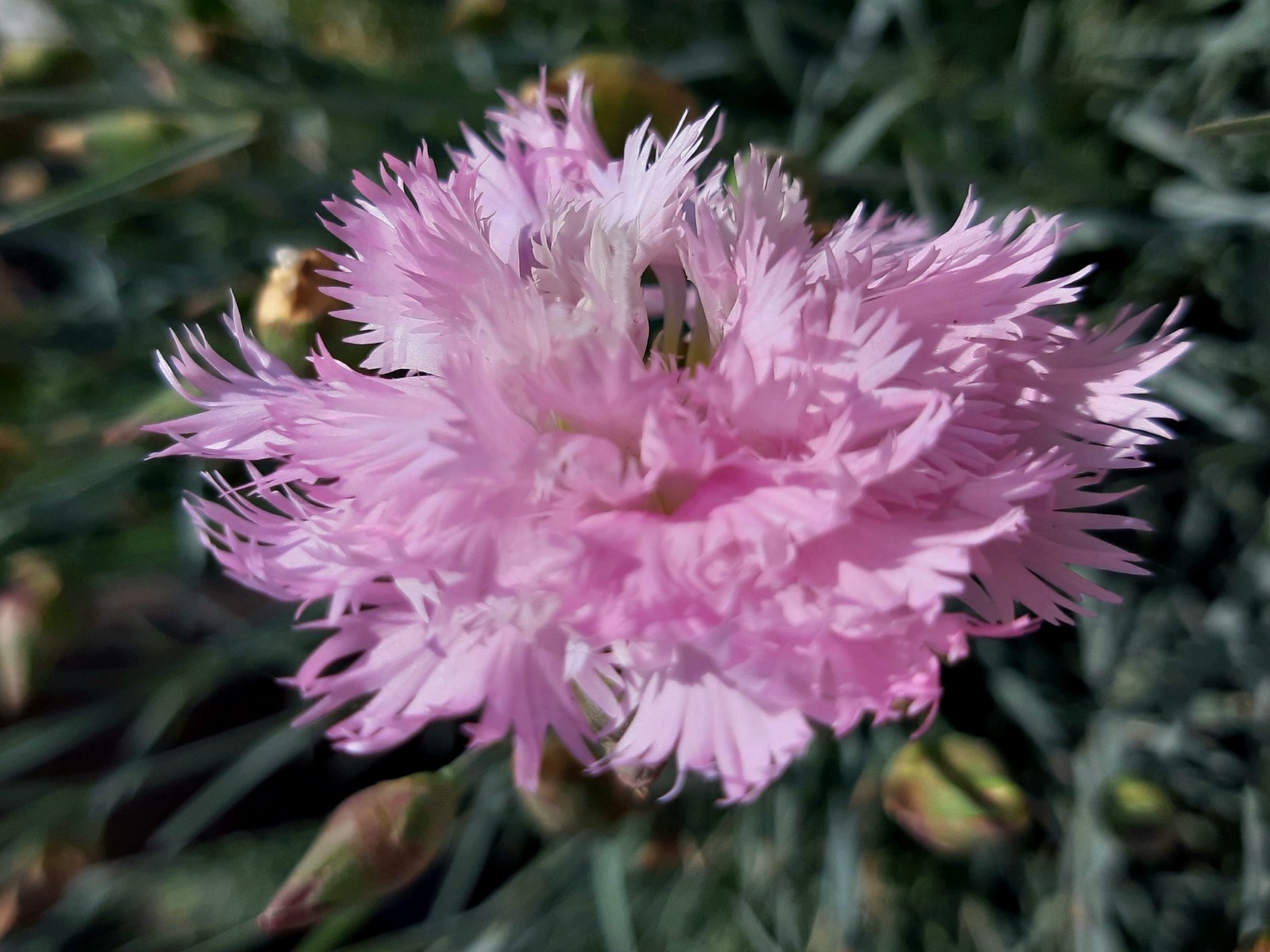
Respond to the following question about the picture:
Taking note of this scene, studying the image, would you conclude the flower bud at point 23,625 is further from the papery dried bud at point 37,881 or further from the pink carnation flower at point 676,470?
the pink carnation flower at point 676,470

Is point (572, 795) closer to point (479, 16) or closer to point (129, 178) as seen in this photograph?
point (129, 178)

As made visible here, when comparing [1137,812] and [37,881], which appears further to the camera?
[37,881]

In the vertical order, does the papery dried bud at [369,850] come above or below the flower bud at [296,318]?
below

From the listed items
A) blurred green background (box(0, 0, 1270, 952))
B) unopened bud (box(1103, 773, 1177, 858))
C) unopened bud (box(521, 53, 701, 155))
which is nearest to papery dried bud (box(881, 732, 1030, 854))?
blurred green background (box(0, 0, 1270, 952))

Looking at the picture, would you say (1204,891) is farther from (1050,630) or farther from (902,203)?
(902,203)

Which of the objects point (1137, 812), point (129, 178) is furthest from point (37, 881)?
point (1137, 812)

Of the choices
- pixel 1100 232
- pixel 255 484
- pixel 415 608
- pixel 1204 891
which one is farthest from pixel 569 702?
pixel 1204 891

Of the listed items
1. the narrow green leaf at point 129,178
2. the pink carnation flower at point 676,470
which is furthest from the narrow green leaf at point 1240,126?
the narrow green leaf at point 129,178
